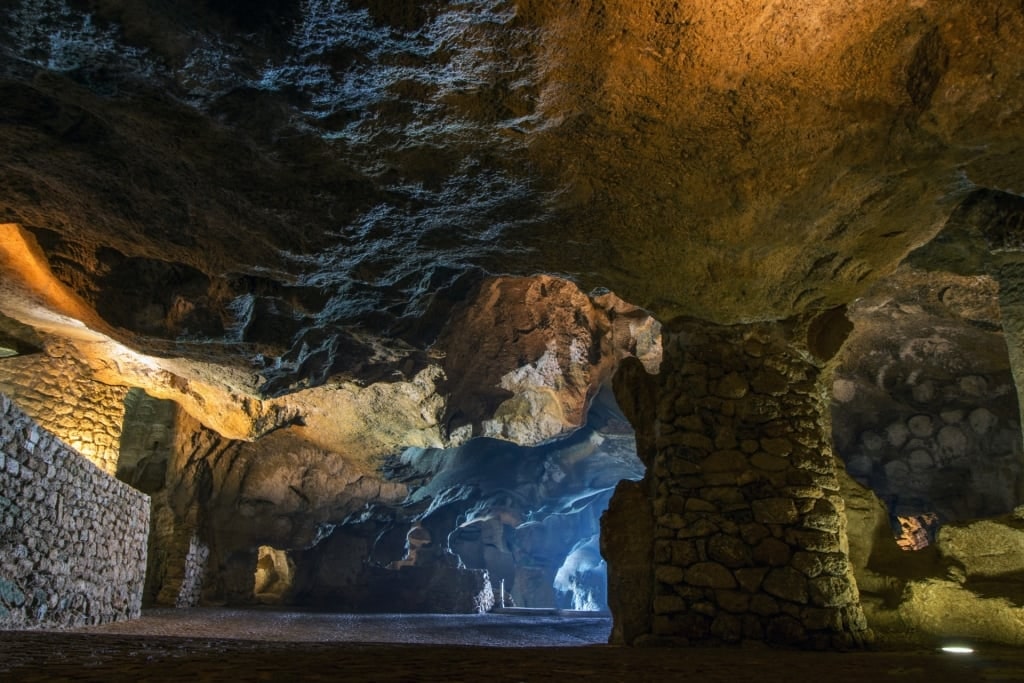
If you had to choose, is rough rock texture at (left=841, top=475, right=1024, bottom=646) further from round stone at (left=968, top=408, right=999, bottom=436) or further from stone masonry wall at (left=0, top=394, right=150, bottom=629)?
stone masonry wall at (left=0, top=394, right=150, bottom=629)

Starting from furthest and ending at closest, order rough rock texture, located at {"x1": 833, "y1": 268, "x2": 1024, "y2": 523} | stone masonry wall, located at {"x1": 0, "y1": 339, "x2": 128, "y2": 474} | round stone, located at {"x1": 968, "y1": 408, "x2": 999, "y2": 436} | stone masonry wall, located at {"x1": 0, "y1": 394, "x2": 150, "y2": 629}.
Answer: stone masonry wall, located at {"x1": 0, "y1": 339, "x2": 128, "y2": 474} < round stone, located at {"x1": 968, "y1": 408, "x2": 999, "y2": 436} < rough rock texture, located at {"x1": 833, "y1": 268, "x2": 1024, "y2": 523} < stone masonry wall, located at {"x1": 0, "y1": 394, "x2": 150, "y2": 629}

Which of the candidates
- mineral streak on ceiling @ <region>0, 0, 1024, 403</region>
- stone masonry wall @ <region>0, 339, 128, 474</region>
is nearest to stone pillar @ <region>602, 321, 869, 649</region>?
mineral streak on ceiling @ <region>0, 0, 1024, 403</region>

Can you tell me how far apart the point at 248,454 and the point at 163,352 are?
646 centimetres

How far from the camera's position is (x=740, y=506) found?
549 cm

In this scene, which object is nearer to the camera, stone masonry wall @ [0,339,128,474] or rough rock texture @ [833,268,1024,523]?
rough rock texture @ [833,268,1024,523]

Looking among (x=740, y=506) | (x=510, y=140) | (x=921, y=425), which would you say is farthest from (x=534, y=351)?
(x=510, y=140)

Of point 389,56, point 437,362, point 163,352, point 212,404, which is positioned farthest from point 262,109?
point 212,404

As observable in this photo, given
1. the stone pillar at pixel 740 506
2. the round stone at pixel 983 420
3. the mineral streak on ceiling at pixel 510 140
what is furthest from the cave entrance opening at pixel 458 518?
the mineral streak on ceiling at pixel 510 140

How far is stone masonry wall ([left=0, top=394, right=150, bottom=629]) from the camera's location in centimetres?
510

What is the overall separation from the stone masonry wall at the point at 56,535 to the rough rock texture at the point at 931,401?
8263 millimetres

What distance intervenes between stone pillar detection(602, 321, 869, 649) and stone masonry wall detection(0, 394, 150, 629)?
4.70 m

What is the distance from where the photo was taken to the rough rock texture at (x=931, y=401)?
8.20 m

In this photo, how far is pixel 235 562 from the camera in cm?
1366

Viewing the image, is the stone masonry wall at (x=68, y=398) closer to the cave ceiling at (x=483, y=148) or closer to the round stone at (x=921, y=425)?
the cave ceiling at (x=483, y=148)
